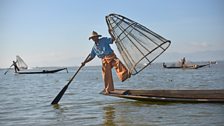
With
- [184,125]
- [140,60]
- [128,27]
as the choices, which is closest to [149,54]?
[140,60]

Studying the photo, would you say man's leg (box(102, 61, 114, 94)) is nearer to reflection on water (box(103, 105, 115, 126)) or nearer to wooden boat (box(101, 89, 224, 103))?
wooden boat (box(101, 89, 224, 103))

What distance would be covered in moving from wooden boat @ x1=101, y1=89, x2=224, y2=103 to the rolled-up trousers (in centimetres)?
32

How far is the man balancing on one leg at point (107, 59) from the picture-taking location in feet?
32.8

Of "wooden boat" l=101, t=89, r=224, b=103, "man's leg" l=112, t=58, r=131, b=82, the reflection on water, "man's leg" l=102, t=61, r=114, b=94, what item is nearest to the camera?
the reflection on water

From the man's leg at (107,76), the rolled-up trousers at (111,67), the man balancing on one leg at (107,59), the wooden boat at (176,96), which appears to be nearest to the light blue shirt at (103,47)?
the man balancing on one leg at (107,59)

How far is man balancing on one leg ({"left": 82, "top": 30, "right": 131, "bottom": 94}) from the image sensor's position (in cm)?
998

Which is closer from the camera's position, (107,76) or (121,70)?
(121,70)

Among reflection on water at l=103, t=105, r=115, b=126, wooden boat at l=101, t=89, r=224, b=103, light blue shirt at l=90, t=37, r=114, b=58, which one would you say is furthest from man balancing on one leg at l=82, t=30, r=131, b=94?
reflection on water at l=103, t=105, r=115, b=126

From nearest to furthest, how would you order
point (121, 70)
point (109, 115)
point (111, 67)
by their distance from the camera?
point (109, 115)
point (121, 70)
point (111, 67)

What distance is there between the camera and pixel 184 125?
6.91 meters

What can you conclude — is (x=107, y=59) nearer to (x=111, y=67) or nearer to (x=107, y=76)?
(x=111, y=67)

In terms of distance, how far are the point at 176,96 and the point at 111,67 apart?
6.54ft

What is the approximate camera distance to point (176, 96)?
9805 mm

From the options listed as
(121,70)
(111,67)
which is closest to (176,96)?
(121,70)
